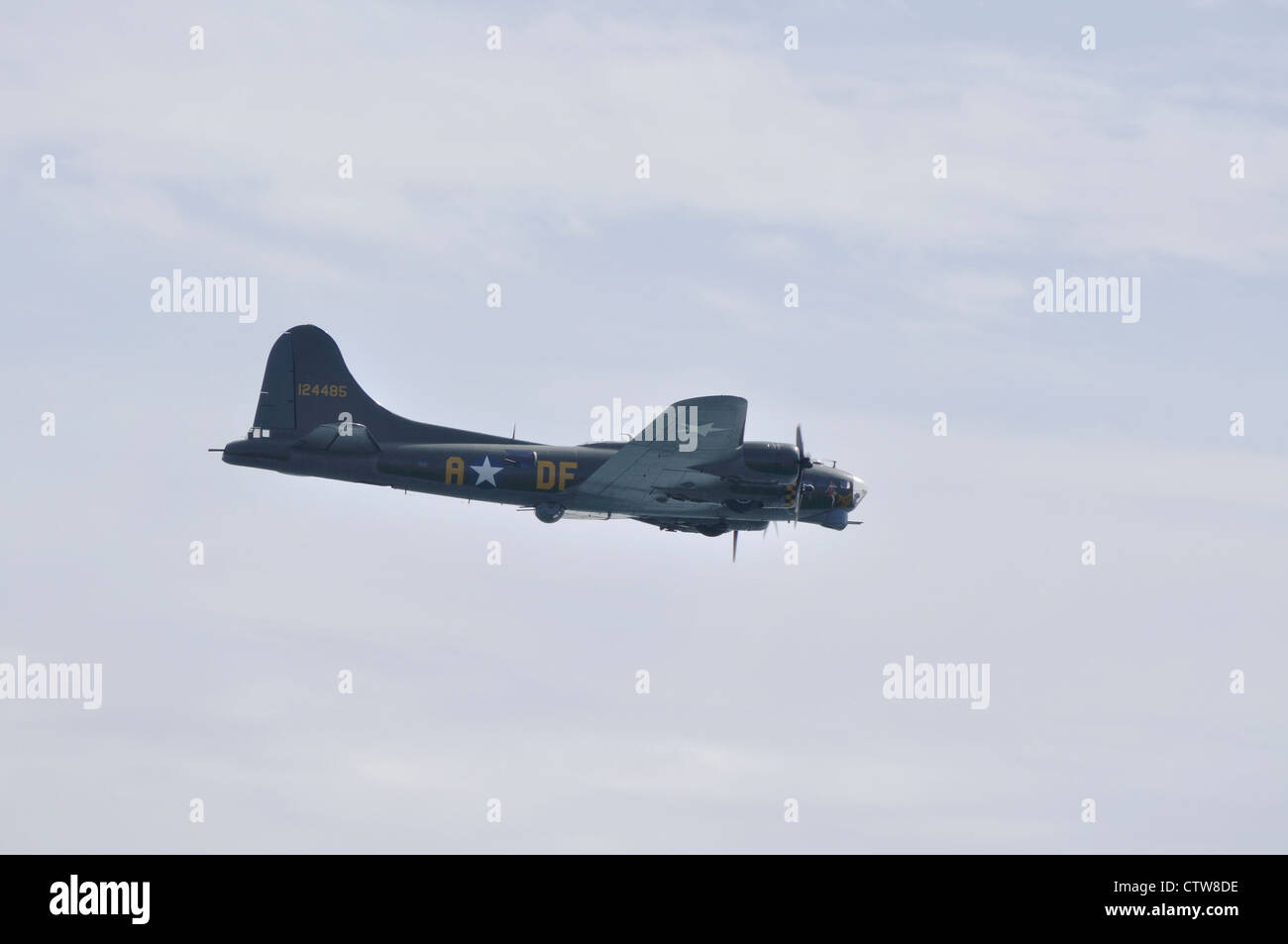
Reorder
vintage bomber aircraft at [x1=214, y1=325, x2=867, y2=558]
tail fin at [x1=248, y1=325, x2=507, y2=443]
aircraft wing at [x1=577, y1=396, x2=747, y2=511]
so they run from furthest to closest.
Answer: tail fin at [x1=248, y1=325, x2=507, y2=443] → vintage bomber aircraft at [x1=214, y1=325, x2=867, y2=558] → aircraft wing at [x1=577, y1=396, x2=747, y2=511]

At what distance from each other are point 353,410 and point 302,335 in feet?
12.0

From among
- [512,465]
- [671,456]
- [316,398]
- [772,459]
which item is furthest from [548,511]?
[316,398]

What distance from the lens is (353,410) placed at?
69.7 meters

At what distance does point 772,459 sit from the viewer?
67.3m

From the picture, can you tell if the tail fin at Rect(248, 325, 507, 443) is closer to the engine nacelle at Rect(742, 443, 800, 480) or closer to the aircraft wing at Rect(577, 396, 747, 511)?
the aircraft wing at Rect(577, 396, 747, 511)

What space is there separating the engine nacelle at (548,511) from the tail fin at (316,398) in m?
2.97

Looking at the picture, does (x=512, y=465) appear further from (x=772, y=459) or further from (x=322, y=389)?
(x=772, y=459)

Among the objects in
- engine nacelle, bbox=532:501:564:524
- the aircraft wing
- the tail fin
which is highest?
the tail fin

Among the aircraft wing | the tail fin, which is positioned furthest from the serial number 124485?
the aircraft wing

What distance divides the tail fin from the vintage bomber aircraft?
0.04 m

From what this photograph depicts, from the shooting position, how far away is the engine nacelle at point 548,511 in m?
67.6

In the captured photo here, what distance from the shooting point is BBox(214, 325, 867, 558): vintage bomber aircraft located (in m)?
66.8
